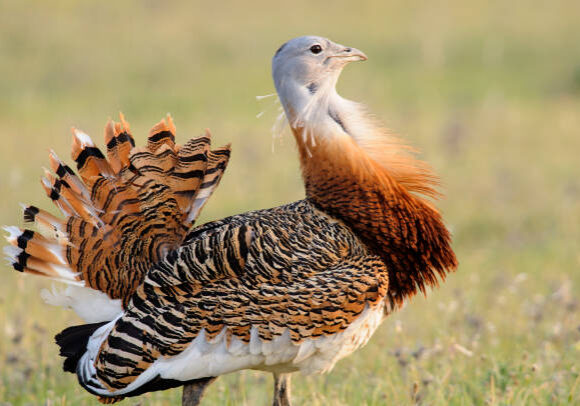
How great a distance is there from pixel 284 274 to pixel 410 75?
10267 millimetres

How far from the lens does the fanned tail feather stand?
325 cm

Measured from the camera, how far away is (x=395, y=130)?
21.7ft

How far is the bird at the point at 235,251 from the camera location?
118 inches

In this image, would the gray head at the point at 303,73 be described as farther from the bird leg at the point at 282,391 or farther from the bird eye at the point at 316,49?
the bird leg at the point at 282,391

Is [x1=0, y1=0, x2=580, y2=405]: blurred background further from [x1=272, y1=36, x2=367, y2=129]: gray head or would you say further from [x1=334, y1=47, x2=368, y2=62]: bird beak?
[x1=334, y1=47, x2=368, y2=62]: bird beak

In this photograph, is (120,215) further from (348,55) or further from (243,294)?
(348,55)

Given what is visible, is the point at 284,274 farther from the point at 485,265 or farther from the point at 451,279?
the point at 485,265

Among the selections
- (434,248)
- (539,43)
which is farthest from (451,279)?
(539,43)

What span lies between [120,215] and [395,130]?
3.72 m

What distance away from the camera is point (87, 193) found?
3.37m

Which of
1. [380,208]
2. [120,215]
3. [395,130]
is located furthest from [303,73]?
[395,130]

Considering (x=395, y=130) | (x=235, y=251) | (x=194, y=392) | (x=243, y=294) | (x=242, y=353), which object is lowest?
(x=194, y=392)

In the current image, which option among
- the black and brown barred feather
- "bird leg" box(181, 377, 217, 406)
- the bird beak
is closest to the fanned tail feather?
the black and brown barred feather

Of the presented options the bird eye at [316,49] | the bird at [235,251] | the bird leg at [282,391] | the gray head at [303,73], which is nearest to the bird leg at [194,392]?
the bird at [235,251]
